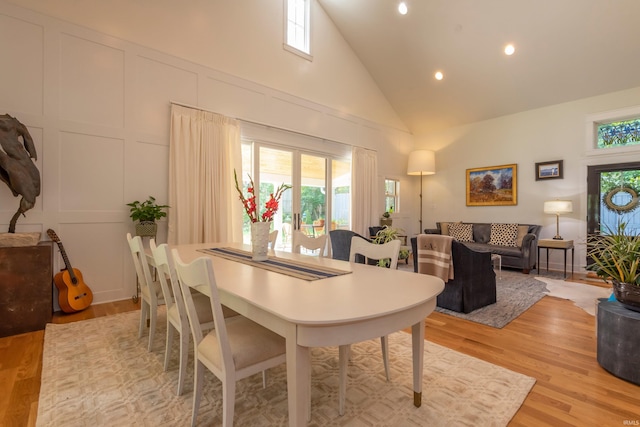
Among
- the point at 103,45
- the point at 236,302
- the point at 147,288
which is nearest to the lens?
the point at 236,302

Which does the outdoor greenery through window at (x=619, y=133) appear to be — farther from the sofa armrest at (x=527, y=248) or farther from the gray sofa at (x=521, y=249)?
the sofa armrest at (x=527, y=248)

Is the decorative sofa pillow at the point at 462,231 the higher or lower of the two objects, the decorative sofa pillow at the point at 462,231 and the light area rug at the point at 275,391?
the higher

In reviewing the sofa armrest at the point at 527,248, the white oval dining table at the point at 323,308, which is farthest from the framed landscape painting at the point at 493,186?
the white oval dining table at the point at 323,308

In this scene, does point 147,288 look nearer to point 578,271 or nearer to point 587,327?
point 587,327

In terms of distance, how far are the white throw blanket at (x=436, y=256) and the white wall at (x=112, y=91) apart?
3178mm

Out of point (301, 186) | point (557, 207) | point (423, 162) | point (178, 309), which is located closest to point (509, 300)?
point (557, 207)

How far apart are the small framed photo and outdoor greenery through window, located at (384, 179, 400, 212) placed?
9.39 feet

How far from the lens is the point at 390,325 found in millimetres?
1168

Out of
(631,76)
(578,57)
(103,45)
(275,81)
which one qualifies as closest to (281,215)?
(275,81)

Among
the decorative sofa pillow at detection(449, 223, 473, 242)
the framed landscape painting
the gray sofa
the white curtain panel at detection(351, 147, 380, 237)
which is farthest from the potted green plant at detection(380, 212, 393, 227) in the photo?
the framed landscape painting

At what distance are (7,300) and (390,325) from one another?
11.0 feet

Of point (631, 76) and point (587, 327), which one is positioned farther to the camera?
point (631, 76)

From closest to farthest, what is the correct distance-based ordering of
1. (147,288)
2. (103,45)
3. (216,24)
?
1. (147,288)
2. (103,45)
3. (216,24)

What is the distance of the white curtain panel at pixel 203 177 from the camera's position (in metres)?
3.95
